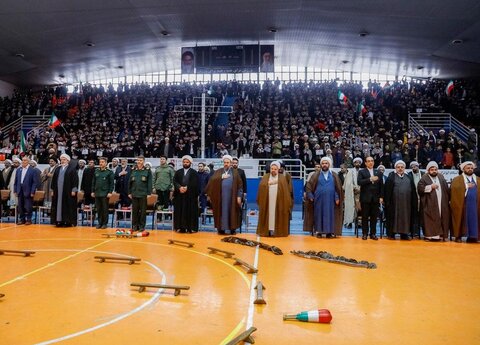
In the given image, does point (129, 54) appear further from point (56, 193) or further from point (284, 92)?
point (56, 193)

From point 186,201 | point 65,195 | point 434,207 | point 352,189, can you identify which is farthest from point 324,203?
point 65,195

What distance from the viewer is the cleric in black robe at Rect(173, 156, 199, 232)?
8.47 metres

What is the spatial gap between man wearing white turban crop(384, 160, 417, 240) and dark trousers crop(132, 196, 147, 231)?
5.06 m

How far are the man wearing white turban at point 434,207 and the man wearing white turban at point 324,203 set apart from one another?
163 centimetres

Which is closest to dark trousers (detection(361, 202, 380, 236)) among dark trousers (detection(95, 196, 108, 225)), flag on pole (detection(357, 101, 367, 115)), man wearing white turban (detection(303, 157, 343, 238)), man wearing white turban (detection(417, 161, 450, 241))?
man wearing white turban (detection(303, 157, 343, 238))

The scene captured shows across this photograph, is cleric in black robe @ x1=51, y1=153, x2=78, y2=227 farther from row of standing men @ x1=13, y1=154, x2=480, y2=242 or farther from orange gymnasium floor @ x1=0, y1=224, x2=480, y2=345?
orange gymnasium floor @ x1=0, y1=224, x2=480, y2=345

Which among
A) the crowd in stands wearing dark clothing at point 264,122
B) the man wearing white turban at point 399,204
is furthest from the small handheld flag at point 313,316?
the crowd in stands wearing dark clothing at point 264,122

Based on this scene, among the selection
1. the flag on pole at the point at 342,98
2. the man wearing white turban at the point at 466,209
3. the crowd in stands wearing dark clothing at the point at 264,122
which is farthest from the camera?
the flag on pole at the point at 342,98

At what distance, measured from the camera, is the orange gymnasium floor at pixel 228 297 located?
3189 mm

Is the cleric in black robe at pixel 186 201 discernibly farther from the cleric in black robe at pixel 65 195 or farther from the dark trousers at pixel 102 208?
the cleric in black robe at pixel 65 195

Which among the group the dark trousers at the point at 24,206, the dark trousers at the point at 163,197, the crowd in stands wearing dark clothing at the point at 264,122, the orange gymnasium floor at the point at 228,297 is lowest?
the orange gymnasium floor at the point at 228,297

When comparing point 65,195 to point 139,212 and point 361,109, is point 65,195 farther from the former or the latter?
point 361,109

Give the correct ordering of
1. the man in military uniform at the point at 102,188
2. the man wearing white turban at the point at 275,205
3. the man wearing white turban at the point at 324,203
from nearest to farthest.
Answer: the man wearing white turban at the point at 324,203 → the man wearing white turban at the point at 275,205 → the man in military uniform at the point at 102,188

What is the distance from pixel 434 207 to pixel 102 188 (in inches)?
278
